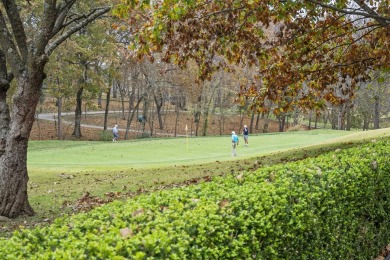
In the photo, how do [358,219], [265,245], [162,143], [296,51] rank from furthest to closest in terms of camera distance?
1. [162,143]
2. [296,51]
3. [358,219]
4. [265,245]

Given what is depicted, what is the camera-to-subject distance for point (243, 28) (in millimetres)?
13188

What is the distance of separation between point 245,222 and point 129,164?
18861 mm

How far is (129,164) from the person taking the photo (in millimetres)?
22609

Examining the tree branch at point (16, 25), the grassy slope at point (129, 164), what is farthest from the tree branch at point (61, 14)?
the grassy slope at point (129, 164)

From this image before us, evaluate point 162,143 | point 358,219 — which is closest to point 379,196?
point 358,219

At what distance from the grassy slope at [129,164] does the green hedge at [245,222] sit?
5858mm

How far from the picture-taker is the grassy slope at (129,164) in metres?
13.7

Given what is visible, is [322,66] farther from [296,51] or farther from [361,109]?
[361,109]

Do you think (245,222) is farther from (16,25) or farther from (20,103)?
(16,25)

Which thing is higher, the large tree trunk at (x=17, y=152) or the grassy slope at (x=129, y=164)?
the large tree trunk at (x=17, y=152)

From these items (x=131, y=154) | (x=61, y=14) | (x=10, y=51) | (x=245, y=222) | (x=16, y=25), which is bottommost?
(x=131, y=154)

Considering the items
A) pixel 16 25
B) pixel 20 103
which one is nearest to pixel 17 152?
pixel 20 103

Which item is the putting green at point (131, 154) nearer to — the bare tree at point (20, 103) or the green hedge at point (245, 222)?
the bare tree at point (20, 103)

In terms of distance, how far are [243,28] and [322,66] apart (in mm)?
3571
